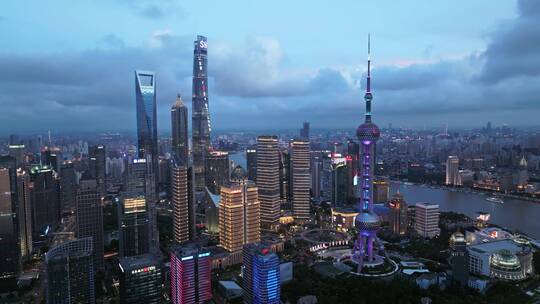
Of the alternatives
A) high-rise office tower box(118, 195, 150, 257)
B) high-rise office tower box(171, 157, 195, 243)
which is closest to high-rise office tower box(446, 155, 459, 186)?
high-rise office tower box(171, 157, 195, 243)

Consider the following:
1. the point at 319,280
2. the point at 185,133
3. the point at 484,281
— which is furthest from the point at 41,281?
the point at 185,133

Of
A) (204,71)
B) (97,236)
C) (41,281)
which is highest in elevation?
(204,71)

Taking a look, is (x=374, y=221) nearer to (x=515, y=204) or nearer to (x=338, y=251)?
(x=338, y=251)

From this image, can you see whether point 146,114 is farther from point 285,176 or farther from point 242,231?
point 242,231

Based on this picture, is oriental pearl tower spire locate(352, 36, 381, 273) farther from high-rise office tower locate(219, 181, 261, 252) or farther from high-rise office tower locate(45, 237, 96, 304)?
high-rise office tower locate(45, 237, 96, 304)

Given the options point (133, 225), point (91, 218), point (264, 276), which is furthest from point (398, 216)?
point (91, 218)
